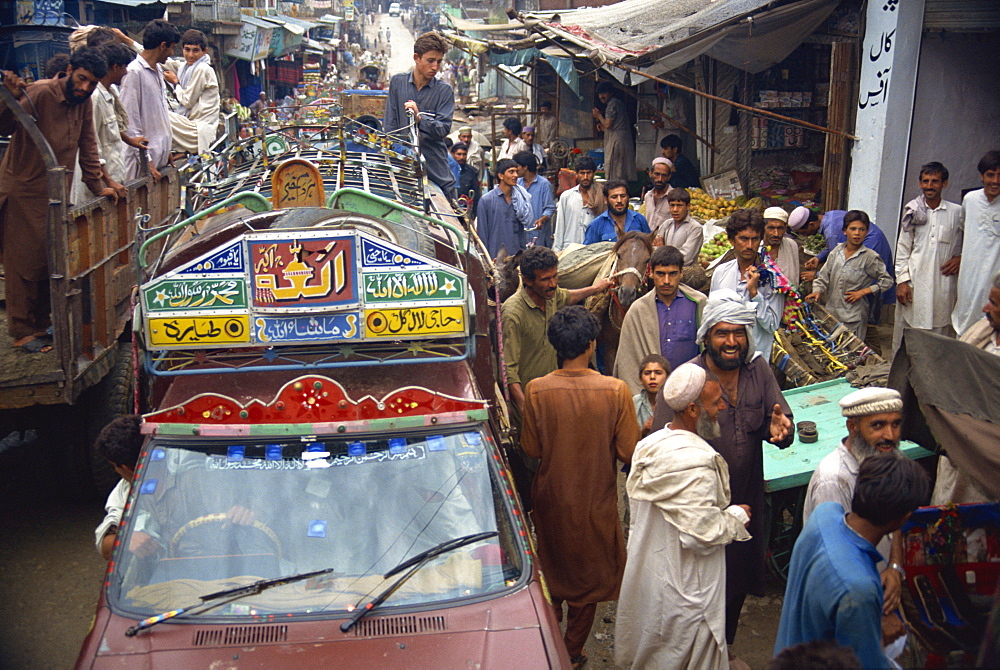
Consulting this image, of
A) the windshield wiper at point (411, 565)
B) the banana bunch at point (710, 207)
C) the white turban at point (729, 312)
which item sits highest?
the white turban at point (729, 312)

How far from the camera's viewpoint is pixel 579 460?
4301 millimetres

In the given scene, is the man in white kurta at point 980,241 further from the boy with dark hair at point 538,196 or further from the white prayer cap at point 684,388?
the white prayer cap at point 684,388

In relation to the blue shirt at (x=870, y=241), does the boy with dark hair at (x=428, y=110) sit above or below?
above

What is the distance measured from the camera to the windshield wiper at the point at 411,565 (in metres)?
3.15

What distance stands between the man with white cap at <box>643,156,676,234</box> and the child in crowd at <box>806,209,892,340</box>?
5.35 feet

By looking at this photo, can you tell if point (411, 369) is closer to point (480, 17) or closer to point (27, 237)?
point (27, 237)

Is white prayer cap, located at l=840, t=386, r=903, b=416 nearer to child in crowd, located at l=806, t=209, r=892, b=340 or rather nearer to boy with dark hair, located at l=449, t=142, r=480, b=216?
child in crowd, located at l=806, t=209, r=892, b=340

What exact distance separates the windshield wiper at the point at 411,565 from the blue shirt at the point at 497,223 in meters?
5.22

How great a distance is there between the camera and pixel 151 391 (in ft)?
14.0

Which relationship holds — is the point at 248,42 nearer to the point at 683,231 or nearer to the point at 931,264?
the point at 683,231

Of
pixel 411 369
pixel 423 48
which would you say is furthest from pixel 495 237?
pixel 411 369

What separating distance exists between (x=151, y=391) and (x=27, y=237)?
6.60 ft

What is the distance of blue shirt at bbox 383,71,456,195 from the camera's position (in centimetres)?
797

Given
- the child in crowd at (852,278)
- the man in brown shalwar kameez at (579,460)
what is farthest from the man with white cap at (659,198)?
the man in brown shalwar kameez at (579,460)
